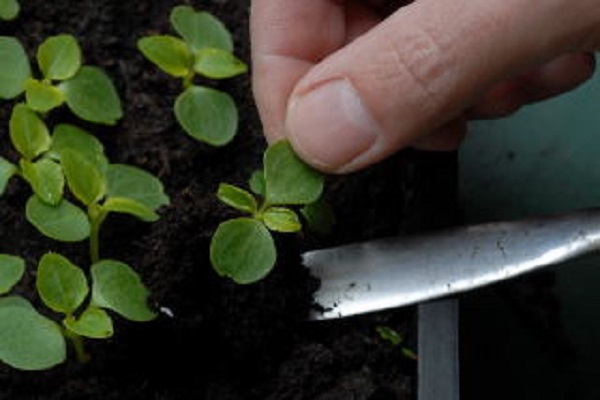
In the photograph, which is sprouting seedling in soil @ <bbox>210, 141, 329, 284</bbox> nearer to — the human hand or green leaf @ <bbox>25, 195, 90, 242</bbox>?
the human hand

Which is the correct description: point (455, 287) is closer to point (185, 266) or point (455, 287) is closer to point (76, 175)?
point (185, 266)

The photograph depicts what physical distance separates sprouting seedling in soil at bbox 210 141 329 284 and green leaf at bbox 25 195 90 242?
0.14m

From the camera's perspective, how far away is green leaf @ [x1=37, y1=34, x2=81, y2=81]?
1.10 metres

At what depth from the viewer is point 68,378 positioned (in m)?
1.00

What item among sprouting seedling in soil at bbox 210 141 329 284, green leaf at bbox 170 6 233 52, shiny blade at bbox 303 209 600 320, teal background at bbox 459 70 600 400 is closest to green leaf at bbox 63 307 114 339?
sprouting seedling in soil at bbox 210 141 329 284

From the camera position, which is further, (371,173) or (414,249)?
(371,173)

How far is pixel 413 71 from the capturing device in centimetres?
85

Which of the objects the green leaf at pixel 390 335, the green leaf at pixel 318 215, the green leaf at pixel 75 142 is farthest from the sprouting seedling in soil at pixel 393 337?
the green leaf at pixel 75 142

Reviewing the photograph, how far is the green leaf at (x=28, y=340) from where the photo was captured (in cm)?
90

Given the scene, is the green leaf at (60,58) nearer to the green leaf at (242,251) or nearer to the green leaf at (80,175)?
Result: the green leaf at (80,175)

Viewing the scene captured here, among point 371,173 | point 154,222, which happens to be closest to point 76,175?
point 154,222

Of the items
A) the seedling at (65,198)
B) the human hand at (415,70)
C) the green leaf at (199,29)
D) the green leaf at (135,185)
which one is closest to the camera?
the human hand at (415,70)

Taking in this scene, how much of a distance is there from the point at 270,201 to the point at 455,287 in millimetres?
196

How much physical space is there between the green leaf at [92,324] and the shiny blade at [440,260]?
211 millimetres
